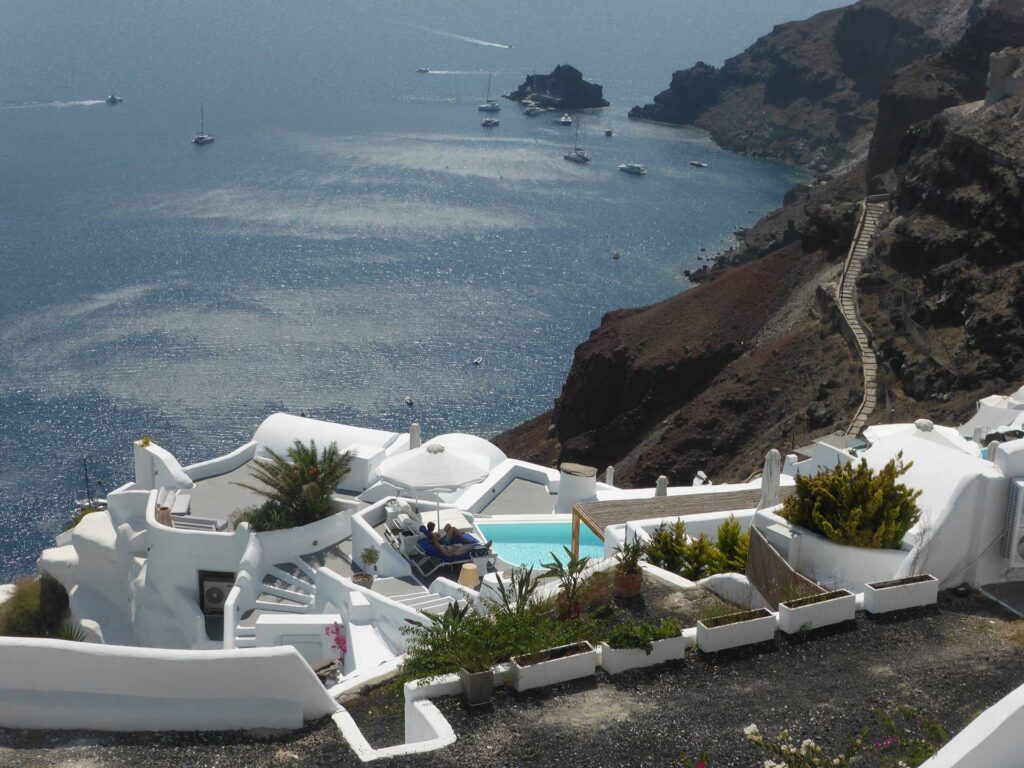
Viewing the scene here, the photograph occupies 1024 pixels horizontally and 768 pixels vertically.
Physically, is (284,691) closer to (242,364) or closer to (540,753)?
(540,753)

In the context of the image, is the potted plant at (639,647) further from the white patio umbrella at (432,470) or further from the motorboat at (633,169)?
the motorboat at (633,169)

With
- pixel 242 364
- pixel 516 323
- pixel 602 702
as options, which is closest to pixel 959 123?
pixel 516 323

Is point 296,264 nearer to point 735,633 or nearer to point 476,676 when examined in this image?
point 735,633

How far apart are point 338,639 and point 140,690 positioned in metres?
10.4

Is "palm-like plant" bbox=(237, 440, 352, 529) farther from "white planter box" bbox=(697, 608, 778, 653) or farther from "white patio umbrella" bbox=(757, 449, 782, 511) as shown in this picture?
"white planter box" bbox=(697, 608, 778, 653)

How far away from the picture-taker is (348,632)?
22.9 meters

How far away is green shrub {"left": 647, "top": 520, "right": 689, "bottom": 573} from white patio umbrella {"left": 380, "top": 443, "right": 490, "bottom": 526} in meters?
8.34

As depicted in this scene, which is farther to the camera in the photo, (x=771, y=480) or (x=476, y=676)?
(x=771, y=480)

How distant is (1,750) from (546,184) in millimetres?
126984

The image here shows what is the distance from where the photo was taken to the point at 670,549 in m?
18.5

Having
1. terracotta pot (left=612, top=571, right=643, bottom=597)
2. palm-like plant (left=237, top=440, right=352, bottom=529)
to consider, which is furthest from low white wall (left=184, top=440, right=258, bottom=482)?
terracotta pot (left=612, top=571, right=643, bottom=597)

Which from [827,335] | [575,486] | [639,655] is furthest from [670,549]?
[827,335]

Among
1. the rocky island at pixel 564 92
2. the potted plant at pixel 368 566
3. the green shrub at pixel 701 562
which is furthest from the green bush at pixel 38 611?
the rocky island at pixel 564 92

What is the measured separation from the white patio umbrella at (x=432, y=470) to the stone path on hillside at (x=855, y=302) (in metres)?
19.6
